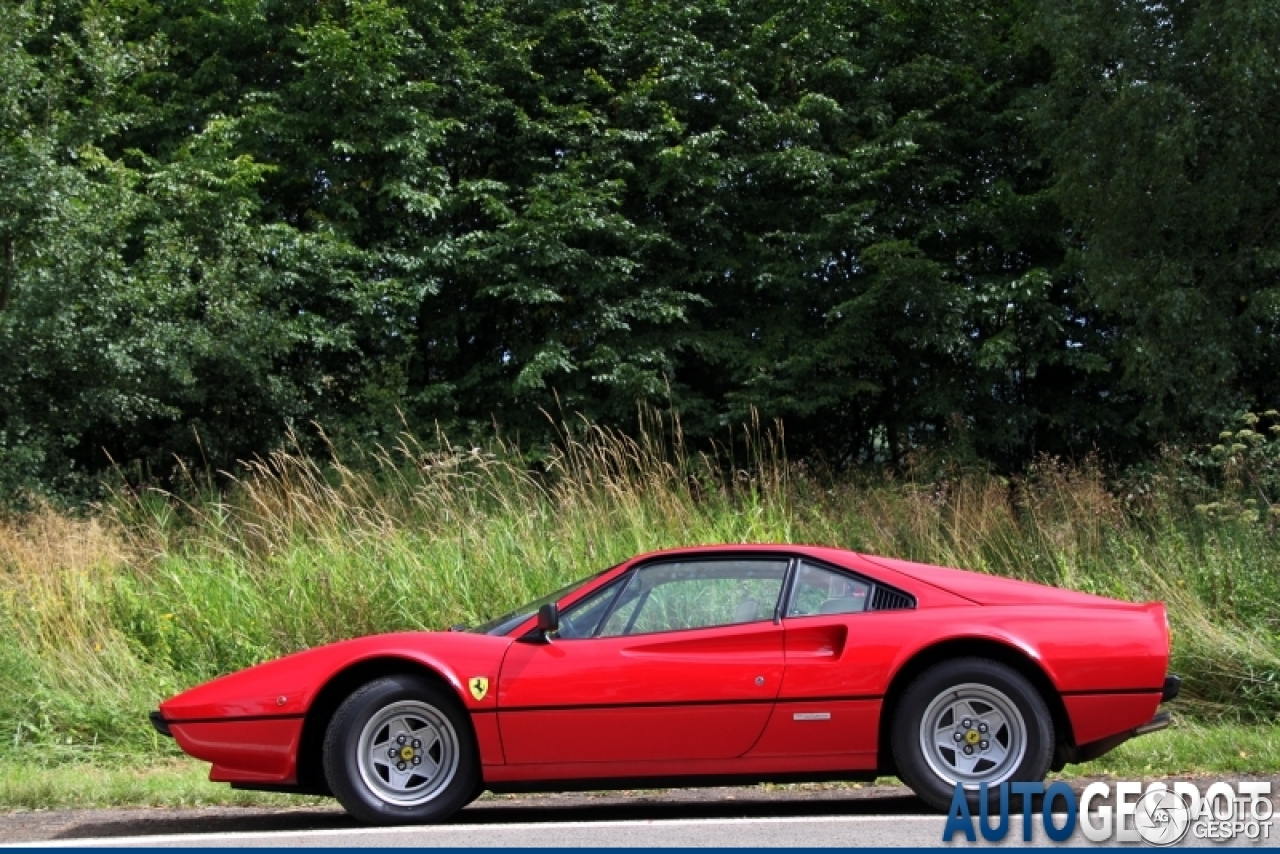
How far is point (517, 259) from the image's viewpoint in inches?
837

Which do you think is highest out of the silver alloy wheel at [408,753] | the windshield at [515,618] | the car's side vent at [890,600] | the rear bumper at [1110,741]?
the windshield at [515,618]

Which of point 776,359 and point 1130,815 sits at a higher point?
point 776,359

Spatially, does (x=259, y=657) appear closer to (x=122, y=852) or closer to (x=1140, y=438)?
(x=122, y=852)

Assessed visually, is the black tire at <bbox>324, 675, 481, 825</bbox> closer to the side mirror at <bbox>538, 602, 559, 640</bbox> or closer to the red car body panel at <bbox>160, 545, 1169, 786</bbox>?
the red car body panel at <bbox>160, 545, 1169, 786</bbox>

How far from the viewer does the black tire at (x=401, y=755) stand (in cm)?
621

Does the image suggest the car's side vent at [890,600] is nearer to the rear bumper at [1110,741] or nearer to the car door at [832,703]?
the car door at [832,703]

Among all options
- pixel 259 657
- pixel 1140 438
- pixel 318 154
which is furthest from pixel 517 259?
pixel 259 657

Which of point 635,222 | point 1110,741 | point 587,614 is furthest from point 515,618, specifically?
point 635,222

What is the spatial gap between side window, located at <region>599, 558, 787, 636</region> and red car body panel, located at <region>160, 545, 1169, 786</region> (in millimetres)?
87

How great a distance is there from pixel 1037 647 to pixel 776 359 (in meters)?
15.0

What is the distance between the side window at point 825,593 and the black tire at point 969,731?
19.8 inches

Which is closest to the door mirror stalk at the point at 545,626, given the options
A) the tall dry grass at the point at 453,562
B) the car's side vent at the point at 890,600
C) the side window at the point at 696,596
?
the side window at the point at 696,596

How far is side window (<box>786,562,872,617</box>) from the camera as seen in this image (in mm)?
6371

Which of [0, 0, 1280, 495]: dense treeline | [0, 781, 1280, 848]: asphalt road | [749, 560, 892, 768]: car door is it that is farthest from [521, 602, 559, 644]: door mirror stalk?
[0, 0, 1280, 495]: dense treeline
